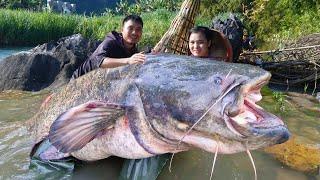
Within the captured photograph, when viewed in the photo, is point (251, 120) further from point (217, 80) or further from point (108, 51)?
point (108, 51)

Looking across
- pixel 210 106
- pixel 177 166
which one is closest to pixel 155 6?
pixel 177 166

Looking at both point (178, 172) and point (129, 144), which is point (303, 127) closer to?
point (178, 172)

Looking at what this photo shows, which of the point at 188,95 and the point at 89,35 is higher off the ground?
the point at 188,95

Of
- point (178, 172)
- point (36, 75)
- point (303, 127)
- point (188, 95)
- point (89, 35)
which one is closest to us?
point (188, 95)

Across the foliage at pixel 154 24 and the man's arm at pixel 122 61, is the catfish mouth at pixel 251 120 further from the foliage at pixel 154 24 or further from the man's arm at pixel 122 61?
the foliage at pixel 154 24

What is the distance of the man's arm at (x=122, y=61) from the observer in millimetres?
3042

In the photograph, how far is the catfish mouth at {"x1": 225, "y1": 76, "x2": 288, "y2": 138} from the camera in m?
2.31

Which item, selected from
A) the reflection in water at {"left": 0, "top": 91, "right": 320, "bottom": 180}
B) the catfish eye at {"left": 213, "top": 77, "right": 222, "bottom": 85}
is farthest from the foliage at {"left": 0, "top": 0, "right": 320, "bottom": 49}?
the catfish eye at {"left": 213, "top": 77, "right": 222, "bottom": 85}

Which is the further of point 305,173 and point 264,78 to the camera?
point 305,173

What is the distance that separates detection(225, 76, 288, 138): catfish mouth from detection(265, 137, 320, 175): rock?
77.0 inches

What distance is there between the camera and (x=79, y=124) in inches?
108

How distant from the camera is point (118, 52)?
418 centimetres

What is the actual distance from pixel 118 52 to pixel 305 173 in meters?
2.00

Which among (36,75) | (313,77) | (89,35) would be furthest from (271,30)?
(36,75)
